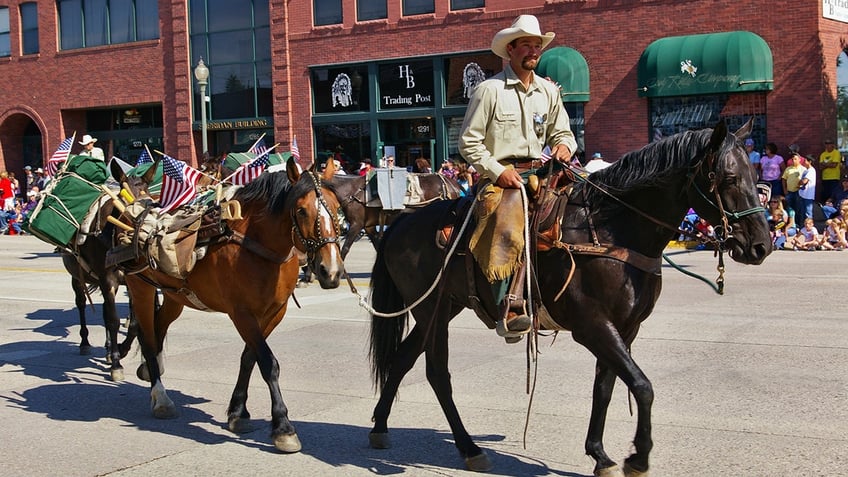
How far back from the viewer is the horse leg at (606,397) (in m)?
5.36

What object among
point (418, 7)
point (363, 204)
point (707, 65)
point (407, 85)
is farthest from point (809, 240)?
point (418, 7)

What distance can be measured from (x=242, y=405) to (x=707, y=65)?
66.7ft

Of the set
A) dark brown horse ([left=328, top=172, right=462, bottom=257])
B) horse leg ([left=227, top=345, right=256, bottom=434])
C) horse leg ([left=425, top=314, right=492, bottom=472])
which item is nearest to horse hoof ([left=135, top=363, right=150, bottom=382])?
horse leg ([left=227, top=345, right=256, bottom=434])

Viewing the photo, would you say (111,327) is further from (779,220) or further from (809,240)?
(809,240)

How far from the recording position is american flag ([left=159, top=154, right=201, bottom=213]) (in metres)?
8.31

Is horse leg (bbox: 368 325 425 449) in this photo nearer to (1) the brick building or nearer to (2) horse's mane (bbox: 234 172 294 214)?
(2) horse's mane (bbox: 234 172 294 214)

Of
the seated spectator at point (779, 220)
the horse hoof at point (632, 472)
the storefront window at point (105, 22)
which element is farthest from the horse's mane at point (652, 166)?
the storefront window at point (105, 22)

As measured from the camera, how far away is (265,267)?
708cm

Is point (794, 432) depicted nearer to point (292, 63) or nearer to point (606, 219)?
point (606, 219)

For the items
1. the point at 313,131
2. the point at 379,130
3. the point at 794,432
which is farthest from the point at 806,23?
the point at 794,432

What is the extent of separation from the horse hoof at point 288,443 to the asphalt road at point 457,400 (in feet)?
0.21

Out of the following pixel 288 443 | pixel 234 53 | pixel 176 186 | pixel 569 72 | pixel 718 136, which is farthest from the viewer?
pixel 234 53

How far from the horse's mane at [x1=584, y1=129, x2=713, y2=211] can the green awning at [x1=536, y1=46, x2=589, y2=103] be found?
2097 centimetres

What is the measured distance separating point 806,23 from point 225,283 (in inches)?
841
